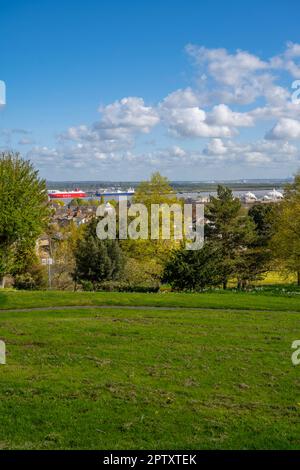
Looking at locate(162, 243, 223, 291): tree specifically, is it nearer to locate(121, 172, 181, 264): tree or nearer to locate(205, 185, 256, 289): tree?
locate(121, 172, 181, 264): tree

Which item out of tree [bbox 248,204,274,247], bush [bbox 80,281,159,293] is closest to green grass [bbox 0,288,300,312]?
bush [bbox 80,281,159,293]

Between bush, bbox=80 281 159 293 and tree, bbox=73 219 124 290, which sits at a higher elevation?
tree, bbox=73 219 124 290

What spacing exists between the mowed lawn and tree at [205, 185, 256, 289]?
27.5m

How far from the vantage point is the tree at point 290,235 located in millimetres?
37094

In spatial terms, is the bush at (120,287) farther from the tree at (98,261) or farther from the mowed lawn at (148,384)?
the mowed lawn at (148,384)

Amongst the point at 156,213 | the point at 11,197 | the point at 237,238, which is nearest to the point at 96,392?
the point at 11,197

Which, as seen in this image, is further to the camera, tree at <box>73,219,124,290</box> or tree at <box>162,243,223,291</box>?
tree at <box>73,219,124,290</box>

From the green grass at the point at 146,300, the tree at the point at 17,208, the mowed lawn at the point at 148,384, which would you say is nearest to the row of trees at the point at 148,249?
the tree at the point at 17,208

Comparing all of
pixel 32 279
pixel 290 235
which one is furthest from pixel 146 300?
pixel 32 279

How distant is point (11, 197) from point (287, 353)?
24740mm

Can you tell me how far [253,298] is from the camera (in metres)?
23.5

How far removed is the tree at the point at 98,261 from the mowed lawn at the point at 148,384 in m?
16.8

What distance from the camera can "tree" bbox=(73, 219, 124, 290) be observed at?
34.4 meters

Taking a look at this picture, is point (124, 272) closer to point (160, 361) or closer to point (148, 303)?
point (148, 303)
